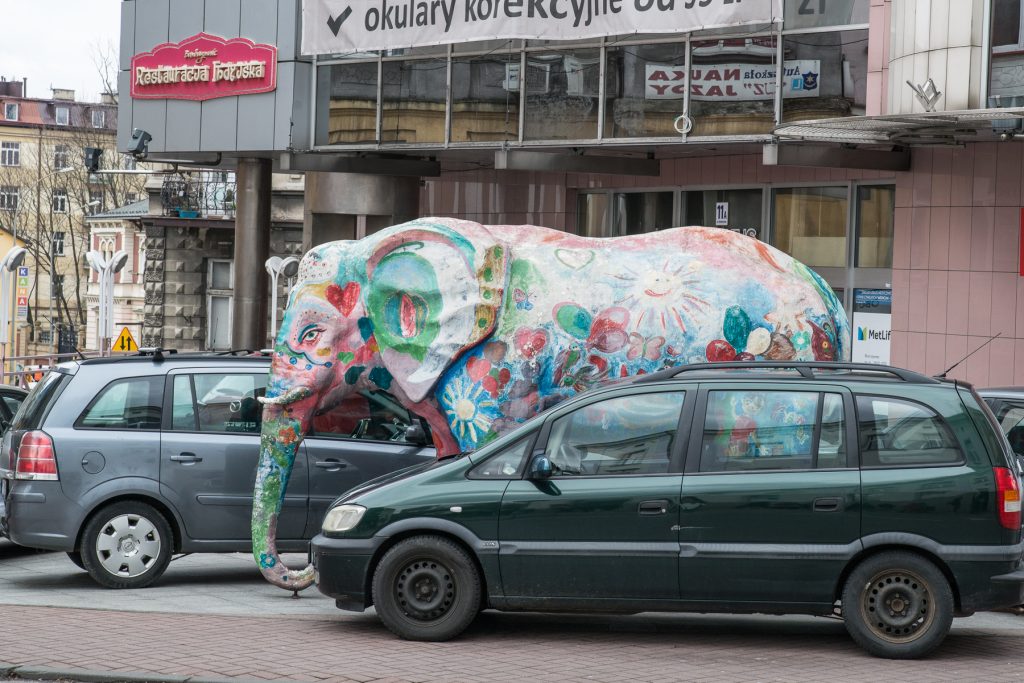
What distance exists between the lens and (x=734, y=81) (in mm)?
18688

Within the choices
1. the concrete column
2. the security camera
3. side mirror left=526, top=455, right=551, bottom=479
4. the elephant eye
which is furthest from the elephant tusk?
the concrete column

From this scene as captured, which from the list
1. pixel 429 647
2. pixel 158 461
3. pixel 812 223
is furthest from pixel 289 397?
pixel 812 223

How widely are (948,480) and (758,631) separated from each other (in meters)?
1.67

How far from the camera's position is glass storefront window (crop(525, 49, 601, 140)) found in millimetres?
19969

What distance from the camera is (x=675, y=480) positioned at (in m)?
8.58

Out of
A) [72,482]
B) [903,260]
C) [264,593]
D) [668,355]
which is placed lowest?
[264,593]

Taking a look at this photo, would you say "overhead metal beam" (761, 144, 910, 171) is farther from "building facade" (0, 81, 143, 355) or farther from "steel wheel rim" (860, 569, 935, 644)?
"building facade" (0, 81, 143, 355)

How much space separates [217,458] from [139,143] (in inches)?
586

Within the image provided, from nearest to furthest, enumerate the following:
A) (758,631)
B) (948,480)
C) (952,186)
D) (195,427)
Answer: (948,480) < (758,631) < (195,427) < (952,186)

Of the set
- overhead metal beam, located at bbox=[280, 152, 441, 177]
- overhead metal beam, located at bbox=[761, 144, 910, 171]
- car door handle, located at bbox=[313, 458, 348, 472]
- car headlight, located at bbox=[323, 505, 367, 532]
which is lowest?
car headlight, located at bbox=[323, 505, 367, 532]

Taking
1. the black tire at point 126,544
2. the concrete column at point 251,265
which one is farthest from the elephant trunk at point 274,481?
the concrete column at point 251,265

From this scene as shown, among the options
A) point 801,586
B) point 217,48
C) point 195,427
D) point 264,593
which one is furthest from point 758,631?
point 217,48

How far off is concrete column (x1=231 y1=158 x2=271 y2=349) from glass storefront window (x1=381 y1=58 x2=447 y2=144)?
4836 mm

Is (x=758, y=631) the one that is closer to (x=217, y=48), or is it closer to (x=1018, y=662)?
(x=1018, y=662)
